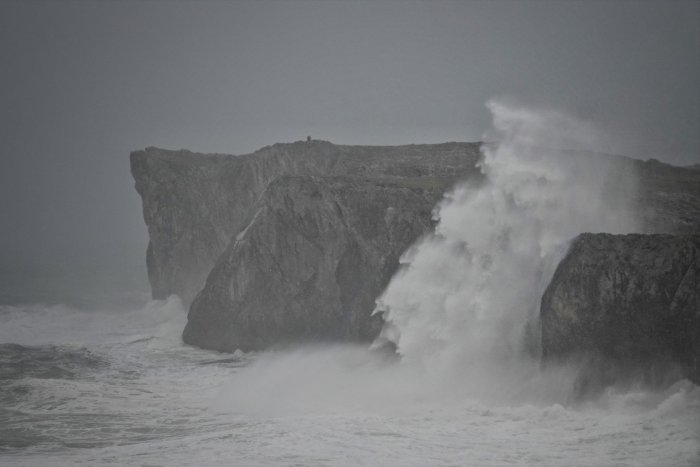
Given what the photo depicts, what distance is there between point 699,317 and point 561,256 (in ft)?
18.4

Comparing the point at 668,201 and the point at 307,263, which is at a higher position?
the point at 668,201

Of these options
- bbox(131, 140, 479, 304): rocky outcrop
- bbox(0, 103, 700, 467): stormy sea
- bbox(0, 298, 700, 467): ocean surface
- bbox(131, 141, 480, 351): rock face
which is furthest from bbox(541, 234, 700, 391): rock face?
bbox(131, 140, 479, 304): rocky outcrop

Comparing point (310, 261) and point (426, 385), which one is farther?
point (310, 261)

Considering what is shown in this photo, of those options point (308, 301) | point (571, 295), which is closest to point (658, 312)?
point (571, 295)

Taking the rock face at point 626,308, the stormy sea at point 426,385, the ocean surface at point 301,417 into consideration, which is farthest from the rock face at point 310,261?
the rock face at point 626,308

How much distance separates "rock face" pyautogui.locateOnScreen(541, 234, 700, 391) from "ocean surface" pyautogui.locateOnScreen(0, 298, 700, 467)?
106cm

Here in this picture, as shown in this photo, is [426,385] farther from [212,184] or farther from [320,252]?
[212,184]

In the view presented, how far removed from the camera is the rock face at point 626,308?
17875 mm

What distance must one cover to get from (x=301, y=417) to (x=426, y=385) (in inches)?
218

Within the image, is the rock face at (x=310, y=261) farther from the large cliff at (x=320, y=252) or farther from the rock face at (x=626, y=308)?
the rock face at (x=626, y=308)

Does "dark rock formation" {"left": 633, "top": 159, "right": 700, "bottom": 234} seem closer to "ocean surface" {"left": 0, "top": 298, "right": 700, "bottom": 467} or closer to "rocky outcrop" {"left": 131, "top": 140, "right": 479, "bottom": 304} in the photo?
"rocky outcrop" {"left": 131, "top": 140, "right": 479, "bottom": 304}

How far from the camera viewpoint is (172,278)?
46.8 m

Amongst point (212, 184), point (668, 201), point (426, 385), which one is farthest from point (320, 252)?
point (668, 201)

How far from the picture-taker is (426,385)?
22156mm
